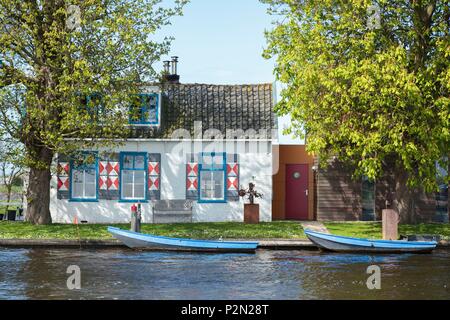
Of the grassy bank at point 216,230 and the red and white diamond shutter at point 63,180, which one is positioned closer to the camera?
the grassy bank at point 216,230

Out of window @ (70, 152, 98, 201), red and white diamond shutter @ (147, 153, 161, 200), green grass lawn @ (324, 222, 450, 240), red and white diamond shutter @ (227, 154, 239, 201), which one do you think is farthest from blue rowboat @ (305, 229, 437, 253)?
window @ (70, 152, 98, 201)

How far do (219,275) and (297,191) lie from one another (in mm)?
14877

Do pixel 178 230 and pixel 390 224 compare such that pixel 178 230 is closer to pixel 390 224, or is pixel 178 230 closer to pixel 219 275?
pixel 390 224

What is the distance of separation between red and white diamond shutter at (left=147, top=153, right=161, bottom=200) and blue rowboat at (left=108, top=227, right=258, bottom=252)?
23.0 feet

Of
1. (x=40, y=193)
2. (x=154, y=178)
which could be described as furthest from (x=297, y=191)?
(x=40, y=193)

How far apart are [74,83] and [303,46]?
8.03 meters

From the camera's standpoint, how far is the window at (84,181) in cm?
3014

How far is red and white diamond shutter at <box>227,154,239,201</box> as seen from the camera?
98.7 ft

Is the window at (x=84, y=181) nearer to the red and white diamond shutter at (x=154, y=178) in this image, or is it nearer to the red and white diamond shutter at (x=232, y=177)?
the red and white diamond shutter at (x=154, y=178)

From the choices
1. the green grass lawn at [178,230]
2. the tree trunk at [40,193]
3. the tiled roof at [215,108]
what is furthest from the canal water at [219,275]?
the tiled roof at [215,108]

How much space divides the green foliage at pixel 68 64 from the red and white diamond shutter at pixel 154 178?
3.50m

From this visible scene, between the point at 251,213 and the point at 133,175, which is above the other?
the point at 133,175

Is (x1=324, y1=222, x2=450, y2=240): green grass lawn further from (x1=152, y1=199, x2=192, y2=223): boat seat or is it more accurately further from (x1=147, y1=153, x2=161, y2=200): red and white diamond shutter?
(x1=147, y1=153, x2=161, y2=200): red and white diamond shutter

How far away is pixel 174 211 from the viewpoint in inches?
1165
